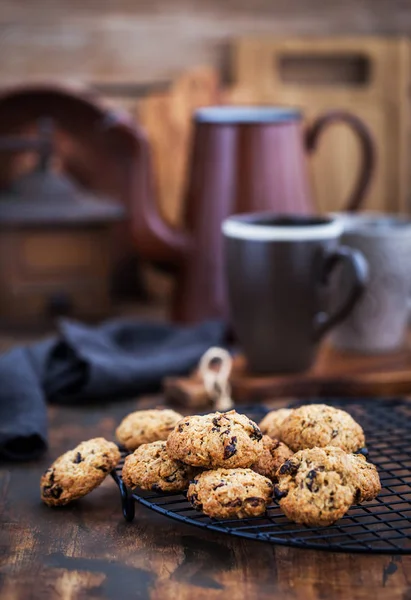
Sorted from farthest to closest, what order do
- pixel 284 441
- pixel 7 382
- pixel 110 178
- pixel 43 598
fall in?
pixel 110 178 < pixel 7 382 < pixel 284 441 < pixel 43 598

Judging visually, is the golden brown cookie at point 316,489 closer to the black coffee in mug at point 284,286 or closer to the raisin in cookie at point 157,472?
the raisin in cookie at point 157,472

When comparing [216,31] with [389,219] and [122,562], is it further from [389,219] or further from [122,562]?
[122,562]

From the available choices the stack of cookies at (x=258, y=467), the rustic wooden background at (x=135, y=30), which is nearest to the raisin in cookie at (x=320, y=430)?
the stack of cookies at (x=258, y=467)

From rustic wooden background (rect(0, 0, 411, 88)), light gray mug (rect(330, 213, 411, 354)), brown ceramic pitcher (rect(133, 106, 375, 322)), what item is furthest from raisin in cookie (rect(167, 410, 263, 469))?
rustic wooden background (rect(0, 0, 411, 88))

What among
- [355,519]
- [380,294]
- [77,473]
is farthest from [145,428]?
[380,294]

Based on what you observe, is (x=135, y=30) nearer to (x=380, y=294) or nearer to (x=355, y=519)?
(x=380, y=294)

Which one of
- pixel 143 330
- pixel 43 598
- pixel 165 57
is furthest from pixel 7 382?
pixel 165 57
